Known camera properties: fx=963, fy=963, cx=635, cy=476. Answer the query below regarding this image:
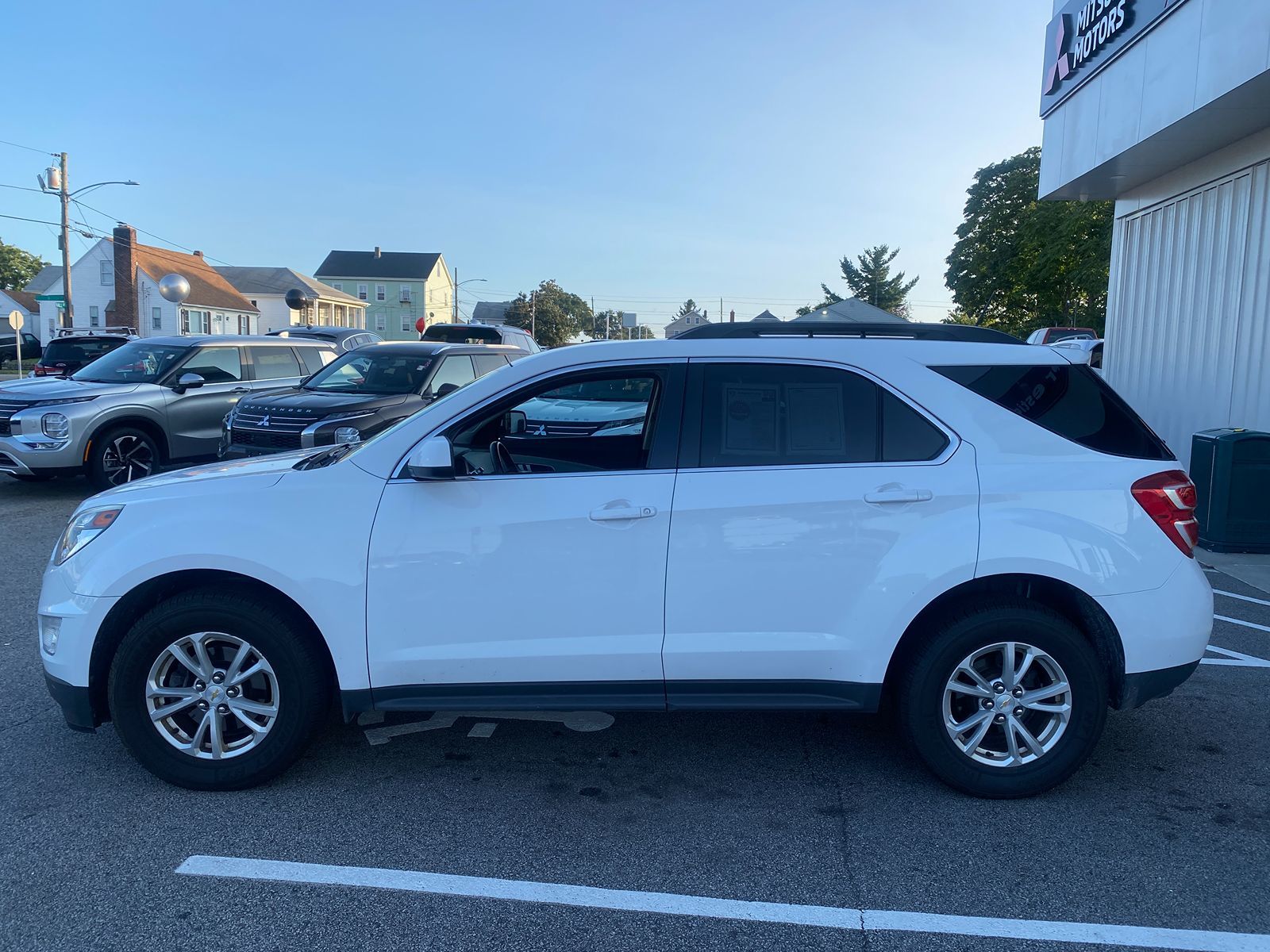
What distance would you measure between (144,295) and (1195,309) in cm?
5693

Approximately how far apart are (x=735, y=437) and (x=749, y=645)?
31.8 inches

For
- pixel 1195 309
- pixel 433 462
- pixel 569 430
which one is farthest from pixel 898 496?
pixel 1195 309

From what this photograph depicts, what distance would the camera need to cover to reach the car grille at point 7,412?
10.0m

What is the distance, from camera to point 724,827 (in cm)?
358

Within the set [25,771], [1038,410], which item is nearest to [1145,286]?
[1038,410]

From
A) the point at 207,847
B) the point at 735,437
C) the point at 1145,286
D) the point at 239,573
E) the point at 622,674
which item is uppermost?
the point at 1145,286

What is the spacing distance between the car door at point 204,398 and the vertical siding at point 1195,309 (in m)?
11.2

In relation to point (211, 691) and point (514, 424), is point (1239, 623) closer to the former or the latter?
point (514, 424)

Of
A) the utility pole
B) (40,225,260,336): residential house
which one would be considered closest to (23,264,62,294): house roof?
(40,225,260,336): residential house

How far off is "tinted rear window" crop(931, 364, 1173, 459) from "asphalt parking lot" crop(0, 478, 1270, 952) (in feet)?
4.64

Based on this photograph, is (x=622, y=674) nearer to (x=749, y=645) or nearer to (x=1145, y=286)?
(x=749, y=645)

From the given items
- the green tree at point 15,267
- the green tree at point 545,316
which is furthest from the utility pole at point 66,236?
the green tree at point 15,267

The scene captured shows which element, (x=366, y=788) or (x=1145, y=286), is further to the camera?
(x=1145, y=286)

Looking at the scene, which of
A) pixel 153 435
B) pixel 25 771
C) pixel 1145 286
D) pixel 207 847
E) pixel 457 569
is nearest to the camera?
pixel 207 847
